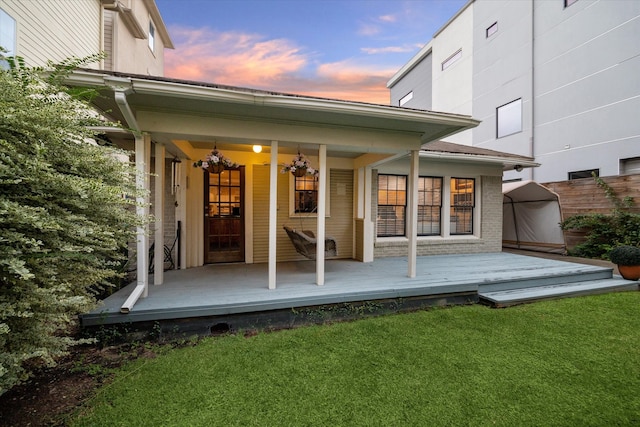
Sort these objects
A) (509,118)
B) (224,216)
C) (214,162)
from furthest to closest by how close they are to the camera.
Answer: (509,118) < (224,216) < (214,162)

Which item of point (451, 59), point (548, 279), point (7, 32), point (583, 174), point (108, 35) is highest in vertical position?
point (451, 59)

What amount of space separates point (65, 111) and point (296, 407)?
285cm

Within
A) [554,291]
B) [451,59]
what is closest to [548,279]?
[554,291]

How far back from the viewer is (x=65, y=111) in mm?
2127

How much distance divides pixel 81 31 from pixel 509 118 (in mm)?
14080

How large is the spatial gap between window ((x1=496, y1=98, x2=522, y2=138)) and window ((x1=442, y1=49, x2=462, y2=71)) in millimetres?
4425

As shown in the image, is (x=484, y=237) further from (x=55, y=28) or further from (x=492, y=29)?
(x=55, y=28)

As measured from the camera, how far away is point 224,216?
19.2 feet

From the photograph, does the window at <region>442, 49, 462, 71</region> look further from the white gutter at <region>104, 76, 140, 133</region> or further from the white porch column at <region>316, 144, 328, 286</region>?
the white gutter at <region>104, 76, 140, 133</region>

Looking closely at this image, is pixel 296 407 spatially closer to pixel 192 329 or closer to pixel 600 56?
pixel 192 329

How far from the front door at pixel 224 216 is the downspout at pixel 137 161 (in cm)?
214

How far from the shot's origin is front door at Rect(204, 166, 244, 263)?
5738mm

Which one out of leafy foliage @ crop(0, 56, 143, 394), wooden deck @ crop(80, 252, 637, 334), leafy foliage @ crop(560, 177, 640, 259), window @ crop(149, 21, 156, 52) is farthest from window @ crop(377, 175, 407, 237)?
window @ crop(149, 21, 156, 52)

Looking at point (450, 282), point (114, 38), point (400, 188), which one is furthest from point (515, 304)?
point (114, 38)
